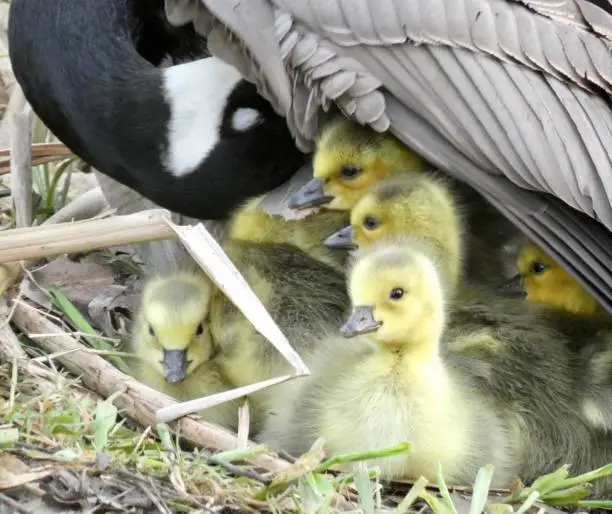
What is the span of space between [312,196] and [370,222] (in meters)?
0.14

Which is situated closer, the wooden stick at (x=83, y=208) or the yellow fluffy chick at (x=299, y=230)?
the yellow fluffy chick at (x=299, y=230)

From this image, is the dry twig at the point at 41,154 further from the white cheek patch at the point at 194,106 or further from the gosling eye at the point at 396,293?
the gosling eye at the point at 396,293

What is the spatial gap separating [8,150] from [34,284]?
422 mm

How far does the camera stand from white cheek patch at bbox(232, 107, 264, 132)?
8.72 feet

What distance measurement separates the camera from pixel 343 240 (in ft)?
8.04

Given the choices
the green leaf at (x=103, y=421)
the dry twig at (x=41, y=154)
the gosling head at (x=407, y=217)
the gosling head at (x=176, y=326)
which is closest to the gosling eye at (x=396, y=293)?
the gosling head at (x=407, y=217)

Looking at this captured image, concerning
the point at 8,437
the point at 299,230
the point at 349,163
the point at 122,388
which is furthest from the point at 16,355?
the point at 349,163

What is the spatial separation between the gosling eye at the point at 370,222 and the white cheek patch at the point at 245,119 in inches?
14.7

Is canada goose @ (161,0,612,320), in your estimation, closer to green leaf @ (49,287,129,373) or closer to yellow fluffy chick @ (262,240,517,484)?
yellow fluffy chick @ (262,240,517,484)

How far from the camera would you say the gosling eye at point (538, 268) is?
248 cm

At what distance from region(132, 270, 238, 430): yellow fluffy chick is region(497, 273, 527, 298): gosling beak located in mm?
531

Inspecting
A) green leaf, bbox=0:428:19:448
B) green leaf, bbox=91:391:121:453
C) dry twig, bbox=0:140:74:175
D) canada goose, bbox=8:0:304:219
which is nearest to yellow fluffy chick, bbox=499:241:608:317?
canada goose, bbox=8:0:304:219

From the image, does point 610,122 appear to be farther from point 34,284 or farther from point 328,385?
point 34,284

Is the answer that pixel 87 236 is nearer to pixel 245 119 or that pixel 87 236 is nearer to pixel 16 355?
pixel 16 355
